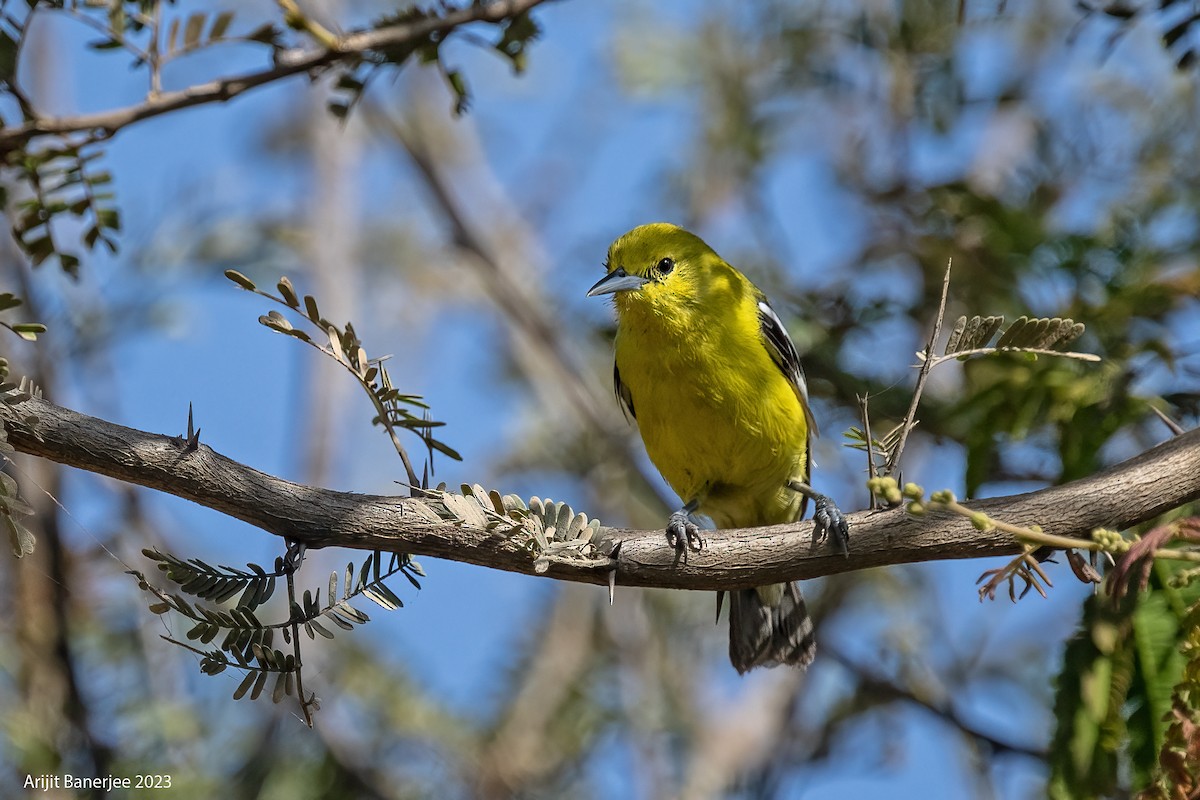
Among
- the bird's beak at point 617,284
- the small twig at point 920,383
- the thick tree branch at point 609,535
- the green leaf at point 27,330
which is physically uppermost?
the bird's beak at point 617,284

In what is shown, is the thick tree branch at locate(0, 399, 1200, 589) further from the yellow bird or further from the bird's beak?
the bird's beak

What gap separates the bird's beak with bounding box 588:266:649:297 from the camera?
4668 mm

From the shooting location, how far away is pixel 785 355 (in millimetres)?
4664

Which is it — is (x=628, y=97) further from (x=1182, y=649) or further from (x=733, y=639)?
(x=1182, y=649)

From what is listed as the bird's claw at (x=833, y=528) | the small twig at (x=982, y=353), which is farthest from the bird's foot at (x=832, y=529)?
the small twig at (x=982, y=353)

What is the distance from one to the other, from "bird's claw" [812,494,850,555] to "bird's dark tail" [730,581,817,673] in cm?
178

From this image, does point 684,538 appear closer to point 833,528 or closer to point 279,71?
point 833,528

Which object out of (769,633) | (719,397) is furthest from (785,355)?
(769,633)

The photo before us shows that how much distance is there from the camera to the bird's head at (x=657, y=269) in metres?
4.64

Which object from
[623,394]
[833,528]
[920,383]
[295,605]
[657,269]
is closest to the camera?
[295,605]

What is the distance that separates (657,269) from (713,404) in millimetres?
692

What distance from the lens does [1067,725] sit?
3.04m

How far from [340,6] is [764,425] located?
4.90 meters

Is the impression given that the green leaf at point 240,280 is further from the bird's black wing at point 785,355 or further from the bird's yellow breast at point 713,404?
the bird's black wing at point 785,355
